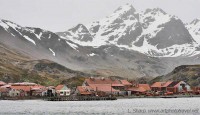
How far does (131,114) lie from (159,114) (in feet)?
22.6

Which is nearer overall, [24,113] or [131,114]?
[131,114]

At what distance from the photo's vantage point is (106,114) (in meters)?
112

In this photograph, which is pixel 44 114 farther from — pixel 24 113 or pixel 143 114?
pixel 143 114

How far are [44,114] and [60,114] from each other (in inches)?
150

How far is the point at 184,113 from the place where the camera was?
359 feet

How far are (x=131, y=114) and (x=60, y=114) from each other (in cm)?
1713

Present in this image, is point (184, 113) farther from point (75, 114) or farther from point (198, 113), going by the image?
point (75, 114)

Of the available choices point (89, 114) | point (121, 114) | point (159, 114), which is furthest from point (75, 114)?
point (159, 114)

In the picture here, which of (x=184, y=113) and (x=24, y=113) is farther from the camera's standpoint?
(x=24, y=113)

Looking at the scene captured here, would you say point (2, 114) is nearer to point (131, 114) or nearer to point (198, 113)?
point (131, 114)

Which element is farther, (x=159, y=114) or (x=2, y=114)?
(x=2, y=114)

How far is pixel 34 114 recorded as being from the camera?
113 meters

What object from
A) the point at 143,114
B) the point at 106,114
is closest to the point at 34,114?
the point at 106,114

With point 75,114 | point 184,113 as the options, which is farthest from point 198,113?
point 75,114
